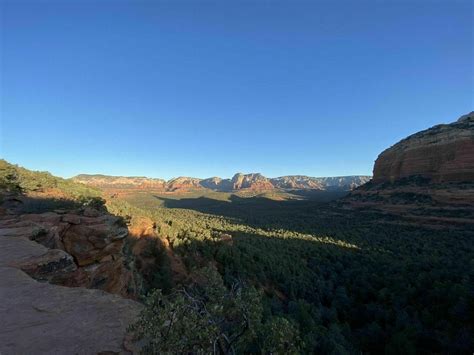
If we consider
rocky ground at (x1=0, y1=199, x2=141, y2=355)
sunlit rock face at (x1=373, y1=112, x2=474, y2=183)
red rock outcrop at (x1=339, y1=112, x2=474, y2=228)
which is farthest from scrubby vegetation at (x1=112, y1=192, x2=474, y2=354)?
sunlit rock face at (x1=373, y1=112, x2=474, y2=183)

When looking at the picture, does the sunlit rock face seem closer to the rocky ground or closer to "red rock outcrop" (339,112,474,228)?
"red rock outcrop" (339,112,474,228)

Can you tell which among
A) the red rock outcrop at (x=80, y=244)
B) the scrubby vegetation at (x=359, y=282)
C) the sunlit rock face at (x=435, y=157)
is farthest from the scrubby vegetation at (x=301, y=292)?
the sunlit rock face at (x=435, y=157)

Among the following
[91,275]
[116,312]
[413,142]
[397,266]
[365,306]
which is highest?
[413,142]

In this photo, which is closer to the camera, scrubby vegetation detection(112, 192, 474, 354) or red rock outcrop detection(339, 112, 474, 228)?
scrubby vegetation detection(112, 192, 474, 354)

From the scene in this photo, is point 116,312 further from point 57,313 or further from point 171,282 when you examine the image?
point 171,282

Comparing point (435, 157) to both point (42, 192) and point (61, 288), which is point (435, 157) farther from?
point (61, 288)

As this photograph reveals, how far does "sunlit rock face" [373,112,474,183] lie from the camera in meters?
58.6

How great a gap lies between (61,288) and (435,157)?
80.1 meters

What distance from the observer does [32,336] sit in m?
5.03

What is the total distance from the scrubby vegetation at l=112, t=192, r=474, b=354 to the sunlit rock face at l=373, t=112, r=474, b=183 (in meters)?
26.3

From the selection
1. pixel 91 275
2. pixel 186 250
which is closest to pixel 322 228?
pixel 186 250

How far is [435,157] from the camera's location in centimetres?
6569

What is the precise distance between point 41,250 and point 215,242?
63.9 feet

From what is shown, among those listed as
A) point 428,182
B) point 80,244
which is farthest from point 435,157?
point 80,244
